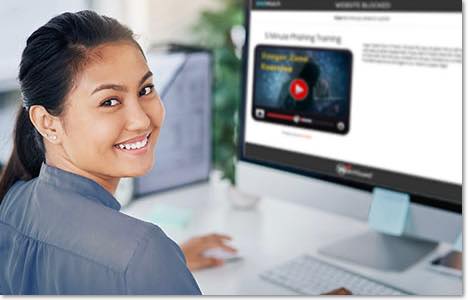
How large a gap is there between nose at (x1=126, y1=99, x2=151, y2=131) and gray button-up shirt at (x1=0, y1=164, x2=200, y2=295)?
87 millimetres

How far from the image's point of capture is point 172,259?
0.67 metres

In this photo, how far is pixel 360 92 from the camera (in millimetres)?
1051

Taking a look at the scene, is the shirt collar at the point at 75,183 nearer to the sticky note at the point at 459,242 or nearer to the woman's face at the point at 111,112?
the woman's face at the point at 111,112

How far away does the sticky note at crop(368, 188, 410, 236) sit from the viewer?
106cm

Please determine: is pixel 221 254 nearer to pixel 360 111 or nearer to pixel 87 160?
pixel 360 111

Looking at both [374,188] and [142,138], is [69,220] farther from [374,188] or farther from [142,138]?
[374,188]

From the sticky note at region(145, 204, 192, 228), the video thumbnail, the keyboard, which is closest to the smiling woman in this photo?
the keyboard

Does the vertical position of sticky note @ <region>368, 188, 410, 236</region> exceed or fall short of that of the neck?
it falls short

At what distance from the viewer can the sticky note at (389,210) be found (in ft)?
3.48

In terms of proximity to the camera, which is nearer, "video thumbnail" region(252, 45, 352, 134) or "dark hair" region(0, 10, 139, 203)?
"dark hair" region(0, 10, 139, 203)

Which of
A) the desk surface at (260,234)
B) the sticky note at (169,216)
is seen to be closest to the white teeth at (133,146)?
the desk surface at (260,234)

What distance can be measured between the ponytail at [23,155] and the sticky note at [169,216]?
48 centimetres

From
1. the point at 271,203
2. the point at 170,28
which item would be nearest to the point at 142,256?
the point at 271,203

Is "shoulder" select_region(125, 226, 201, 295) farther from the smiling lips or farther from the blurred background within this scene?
the blurred background
